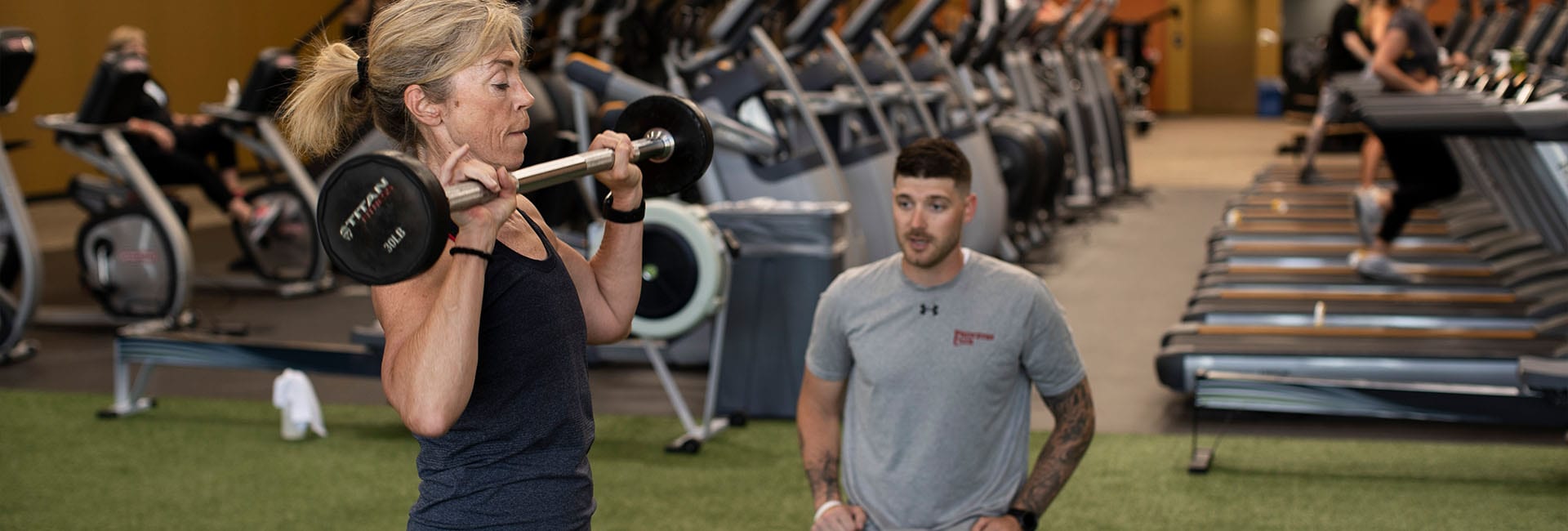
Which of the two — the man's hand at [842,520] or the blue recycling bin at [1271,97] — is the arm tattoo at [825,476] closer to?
the man's hand at [842,520]

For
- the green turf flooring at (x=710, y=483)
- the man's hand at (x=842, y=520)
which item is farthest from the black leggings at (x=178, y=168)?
the man's hand at (x=842, y=520)

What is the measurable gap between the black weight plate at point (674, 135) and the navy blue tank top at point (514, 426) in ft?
1.18

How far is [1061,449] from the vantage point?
2.44 metres

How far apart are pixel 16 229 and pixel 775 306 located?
3.17 meters

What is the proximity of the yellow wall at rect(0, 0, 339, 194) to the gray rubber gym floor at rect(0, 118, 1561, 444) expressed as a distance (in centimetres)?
77

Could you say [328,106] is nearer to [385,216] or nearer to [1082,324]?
[385,216]

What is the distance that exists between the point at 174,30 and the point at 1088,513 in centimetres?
1230

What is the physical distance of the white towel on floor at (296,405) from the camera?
A: 466cm

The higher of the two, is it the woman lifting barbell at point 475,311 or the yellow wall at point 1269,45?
the woman lifting barbell at point 475,311

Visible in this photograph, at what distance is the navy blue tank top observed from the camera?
160 cm

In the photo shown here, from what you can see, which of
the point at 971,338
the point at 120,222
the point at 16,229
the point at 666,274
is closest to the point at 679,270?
the point at 666,274

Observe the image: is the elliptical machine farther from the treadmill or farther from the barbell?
the barbell

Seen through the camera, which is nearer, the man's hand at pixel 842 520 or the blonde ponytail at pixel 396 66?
the blonde ponytail at pixel 396 66

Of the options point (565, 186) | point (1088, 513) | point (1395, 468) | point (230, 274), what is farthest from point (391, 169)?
point (230, 274)
